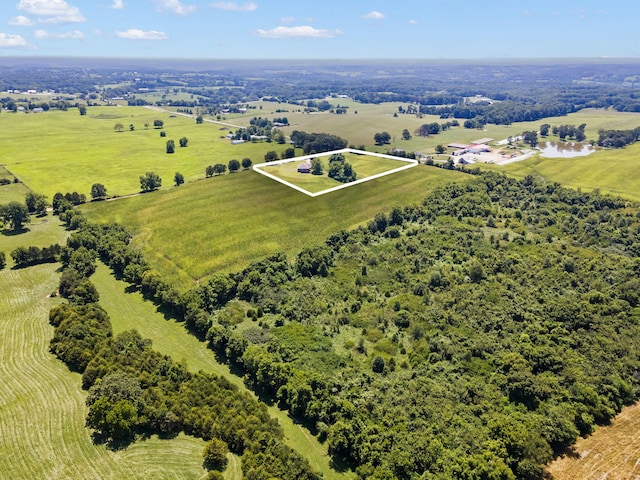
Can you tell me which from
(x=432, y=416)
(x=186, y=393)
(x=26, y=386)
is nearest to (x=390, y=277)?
(x=432, y=416)

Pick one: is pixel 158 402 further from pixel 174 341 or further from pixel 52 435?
pixel 174 341

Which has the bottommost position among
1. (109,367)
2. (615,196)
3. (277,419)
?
(277,419)

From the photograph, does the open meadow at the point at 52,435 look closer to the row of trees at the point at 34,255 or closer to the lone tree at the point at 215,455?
the lone tree at the point at 215,455

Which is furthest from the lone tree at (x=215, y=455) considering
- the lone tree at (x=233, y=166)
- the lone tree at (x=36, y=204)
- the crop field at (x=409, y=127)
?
the crop field at (x=409, y=127)

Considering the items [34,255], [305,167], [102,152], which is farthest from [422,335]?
[102,152]

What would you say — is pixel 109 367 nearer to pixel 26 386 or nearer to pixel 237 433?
pixel 26 386

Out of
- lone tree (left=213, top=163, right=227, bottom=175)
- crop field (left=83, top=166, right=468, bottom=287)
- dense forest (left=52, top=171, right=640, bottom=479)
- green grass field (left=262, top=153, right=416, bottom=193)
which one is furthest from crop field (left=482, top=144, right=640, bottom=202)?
lone tree (left=213, top=163, right=227, bottom=175)
